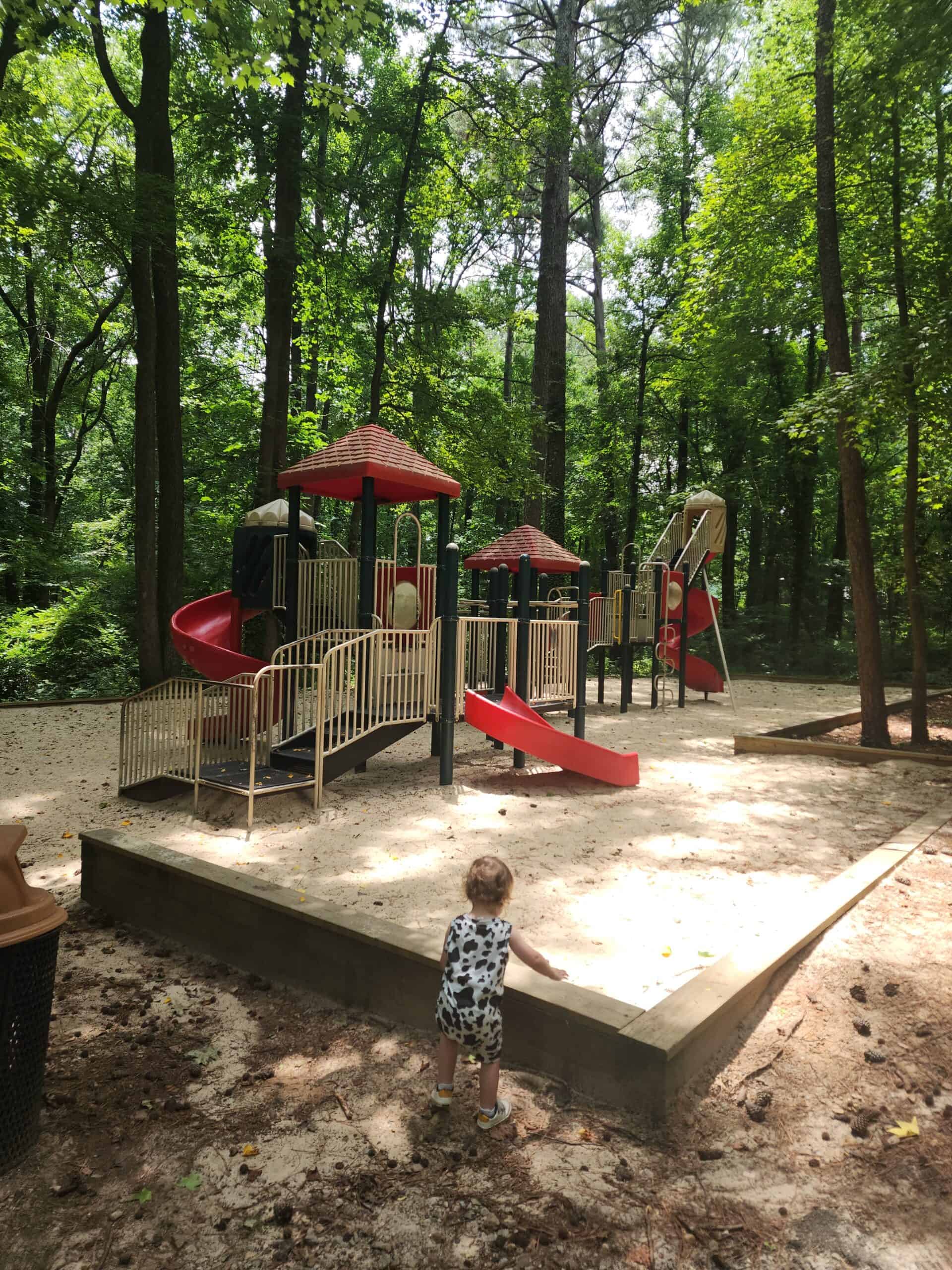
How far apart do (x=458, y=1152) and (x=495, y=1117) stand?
0.17 metres

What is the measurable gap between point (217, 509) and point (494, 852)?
17342 mm

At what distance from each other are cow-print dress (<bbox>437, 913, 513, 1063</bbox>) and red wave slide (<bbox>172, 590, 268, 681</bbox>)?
6999 mm

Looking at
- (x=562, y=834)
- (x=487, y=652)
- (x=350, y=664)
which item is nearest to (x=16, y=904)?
(x=562, y=834)

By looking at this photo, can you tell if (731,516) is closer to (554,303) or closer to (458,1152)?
(554,303)

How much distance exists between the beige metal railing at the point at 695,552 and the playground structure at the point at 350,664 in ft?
20.3

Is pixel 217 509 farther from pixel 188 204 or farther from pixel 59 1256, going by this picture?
pixel 59 1256

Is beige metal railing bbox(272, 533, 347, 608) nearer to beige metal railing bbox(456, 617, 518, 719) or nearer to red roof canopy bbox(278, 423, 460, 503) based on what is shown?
red roof canopy bbox(278, 423, 460, 503)

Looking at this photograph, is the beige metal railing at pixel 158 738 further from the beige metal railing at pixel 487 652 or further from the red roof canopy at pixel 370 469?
the beige metal railing at pixel 487 652

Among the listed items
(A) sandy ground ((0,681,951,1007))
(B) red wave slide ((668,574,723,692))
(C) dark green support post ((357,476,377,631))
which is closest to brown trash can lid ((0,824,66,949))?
(A) sandy ground ((0,681,951,1007))

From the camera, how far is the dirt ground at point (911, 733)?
10828 mm

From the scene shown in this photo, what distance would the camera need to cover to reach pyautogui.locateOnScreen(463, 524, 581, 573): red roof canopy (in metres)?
14.1

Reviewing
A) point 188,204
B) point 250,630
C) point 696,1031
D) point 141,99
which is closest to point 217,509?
point 250,630

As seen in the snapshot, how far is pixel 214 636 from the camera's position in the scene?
10.8 metres

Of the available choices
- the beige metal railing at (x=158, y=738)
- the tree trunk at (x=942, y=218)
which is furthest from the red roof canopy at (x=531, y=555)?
the beige metal railing at (x=158, y=738)
